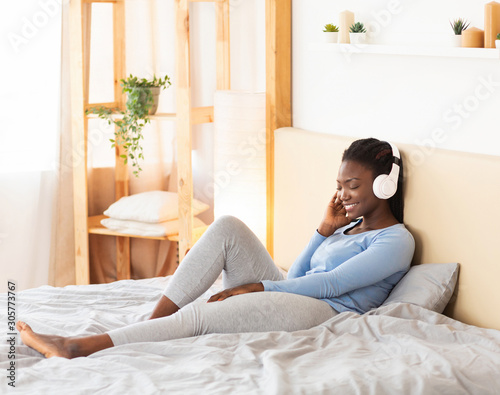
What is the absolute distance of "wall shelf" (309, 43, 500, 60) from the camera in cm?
178

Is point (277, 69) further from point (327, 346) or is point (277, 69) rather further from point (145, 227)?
point (327, 346)

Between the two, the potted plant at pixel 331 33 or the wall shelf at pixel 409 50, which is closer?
the wall shelf at pixel 409 50

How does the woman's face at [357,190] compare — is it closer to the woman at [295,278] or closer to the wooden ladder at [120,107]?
the woman at [295,278]

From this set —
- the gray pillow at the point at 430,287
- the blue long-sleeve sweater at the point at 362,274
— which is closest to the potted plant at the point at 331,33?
the blue long-sleeve sweater at the point at 362,274

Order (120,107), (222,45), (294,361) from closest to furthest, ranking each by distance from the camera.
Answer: (294,361), (222,45), (120,107)

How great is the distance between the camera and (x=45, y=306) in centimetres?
205

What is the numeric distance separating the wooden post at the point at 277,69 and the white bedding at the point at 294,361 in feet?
Result: 3.39

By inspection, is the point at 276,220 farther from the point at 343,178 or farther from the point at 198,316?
the point at 198,316

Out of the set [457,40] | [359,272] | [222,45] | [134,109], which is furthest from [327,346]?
[222,45]

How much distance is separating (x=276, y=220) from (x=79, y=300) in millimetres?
878

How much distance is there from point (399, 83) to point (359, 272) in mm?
651

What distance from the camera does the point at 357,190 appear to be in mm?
2035

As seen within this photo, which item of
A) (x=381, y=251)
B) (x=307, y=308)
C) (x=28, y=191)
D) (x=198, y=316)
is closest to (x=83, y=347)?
(x=198, y=316)

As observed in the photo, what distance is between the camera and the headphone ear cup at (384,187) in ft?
6.50
